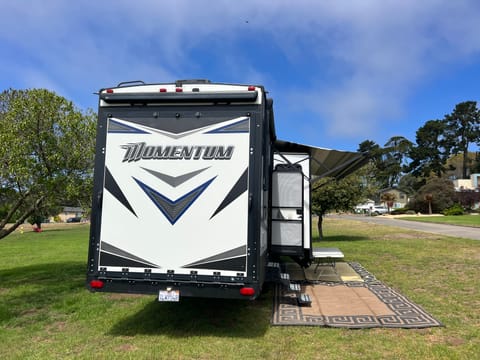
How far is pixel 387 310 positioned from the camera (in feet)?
19.9

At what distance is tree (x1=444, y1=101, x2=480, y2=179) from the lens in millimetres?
83375

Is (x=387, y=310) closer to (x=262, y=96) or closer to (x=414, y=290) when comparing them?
(x=414, y=290)

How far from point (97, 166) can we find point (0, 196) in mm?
4337

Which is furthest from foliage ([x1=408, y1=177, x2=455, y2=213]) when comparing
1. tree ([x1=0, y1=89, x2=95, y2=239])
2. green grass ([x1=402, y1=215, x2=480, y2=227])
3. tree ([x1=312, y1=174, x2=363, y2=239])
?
tree ([x1=0, y1=89, x2=95, y2=239])

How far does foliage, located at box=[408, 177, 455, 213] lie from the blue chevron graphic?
55.5m

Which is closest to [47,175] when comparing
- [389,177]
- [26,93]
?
[26,93]

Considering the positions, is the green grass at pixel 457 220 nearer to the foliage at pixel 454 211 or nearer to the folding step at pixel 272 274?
the foliage at pixel 454 211

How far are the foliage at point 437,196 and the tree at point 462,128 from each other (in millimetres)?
34268

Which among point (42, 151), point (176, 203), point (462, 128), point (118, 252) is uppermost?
point (462, 128)

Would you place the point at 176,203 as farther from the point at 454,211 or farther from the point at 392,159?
the point at 392,159

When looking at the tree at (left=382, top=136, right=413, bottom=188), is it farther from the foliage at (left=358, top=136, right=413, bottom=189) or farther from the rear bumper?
the rear bumper

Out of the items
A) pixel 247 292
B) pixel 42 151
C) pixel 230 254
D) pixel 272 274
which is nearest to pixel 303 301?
pixel 272 274

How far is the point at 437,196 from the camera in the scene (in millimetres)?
52906

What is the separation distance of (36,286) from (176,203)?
5889 millimetres
